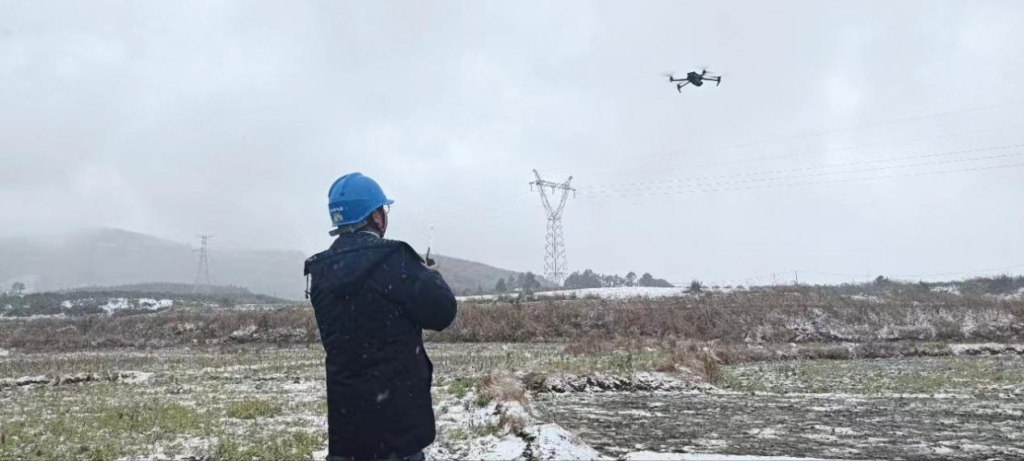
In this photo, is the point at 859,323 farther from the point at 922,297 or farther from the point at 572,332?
the point at 572,332

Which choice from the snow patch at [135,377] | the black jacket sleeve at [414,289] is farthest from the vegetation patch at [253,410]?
the snow patch at [135,377]

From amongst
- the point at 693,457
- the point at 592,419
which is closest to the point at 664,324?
the point at 592,419

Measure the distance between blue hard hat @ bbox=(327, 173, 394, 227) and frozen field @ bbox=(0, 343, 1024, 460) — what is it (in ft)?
13.3

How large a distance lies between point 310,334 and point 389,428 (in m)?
38.2

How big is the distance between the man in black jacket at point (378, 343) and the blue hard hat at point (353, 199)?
24 centimetres

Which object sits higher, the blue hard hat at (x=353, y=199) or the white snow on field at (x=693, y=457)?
the blue hard hat at (x=353, y=199)

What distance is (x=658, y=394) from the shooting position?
13.7 metres

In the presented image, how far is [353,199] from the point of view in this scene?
349 centimetres

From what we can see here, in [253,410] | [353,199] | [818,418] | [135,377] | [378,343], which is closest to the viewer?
[378,343]

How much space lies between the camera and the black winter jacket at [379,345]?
3.14 m

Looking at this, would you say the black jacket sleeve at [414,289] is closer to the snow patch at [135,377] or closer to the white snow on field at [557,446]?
the white snow on field at [557,446]

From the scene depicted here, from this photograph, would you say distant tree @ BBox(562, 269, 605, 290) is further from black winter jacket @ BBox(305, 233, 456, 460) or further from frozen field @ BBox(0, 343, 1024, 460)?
black winter jacket @ BBox(305, 233, 456, 460)

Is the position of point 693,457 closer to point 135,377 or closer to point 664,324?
point 135,377

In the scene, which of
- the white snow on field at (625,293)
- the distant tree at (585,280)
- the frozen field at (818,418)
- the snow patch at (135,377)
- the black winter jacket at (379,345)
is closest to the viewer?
the black winter jacket at (379,345)
